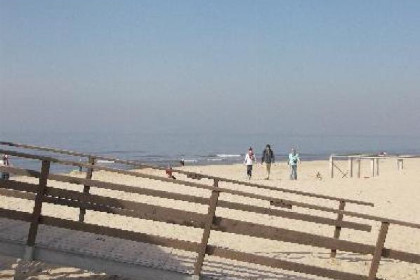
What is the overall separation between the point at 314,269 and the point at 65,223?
3280mm

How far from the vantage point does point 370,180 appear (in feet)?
78.9

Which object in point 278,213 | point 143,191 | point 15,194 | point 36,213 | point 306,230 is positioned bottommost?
point 306,230

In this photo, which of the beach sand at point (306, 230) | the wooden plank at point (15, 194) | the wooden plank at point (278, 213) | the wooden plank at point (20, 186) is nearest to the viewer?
the wooden plank at point (20, 186)

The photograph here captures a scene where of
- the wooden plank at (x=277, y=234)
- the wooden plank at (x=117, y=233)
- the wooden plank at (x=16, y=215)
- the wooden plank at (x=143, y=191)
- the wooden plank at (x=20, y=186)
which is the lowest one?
the wooden plank at (x=117, y=233)

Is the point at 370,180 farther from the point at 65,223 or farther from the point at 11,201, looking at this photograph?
the point at 65,223

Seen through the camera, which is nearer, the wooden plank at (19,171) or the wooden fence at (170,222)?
the wooden fence at (170,222)

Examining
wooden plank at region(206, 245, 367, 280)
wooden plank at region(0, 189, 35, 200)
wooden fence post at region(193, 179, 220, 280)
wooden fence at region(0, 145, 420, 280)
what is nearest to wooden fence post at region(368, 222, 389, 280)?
wooden fence at region(0, 145, 420, 280)

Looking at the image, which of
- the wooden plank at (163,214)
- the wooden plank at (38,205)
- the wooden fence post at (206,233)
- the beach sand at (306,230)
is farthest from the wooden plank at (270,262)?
the wooden plank at (38,205)

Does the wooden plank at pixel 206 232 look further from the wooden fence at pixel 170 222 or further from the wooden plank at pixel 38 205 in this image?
the wooden plank at pixel 38 205

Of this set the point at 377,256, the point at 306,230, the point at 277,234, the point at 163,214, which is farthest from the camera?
the point at 306,230

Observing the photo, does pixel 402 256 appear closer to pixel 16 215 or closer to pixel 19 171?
pixel 16 215

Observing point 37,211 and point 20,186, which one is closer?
point 37,211

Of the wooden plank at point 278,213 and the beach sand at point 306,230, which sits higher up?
the wooden plank at point 278,213

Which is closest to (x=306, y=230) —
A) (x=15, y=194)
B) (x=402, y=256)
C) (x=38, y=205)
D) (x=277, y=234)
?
(x=402, y=256)
